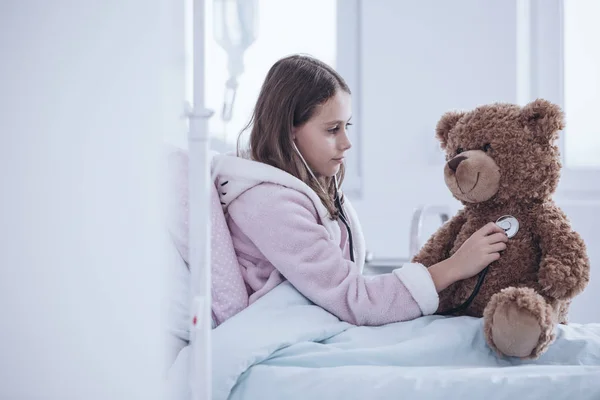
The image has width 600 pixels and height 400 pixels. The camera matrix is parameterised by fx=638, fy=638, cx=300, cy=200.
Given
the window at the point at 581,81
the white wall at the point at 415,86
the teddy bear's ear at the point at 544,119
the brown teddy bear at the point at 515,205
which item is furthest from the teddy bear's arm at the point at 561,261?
the window at the point at 581,81

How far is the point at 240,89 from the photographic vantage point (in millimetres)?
2174

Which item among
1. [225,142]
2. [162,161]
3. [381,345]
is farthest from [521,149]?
[225,142]

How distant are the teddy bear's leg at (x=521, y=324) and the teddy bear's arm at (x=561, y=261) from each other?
49mm

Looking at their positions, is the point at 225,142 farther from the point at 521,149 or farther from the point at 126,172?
the point at 126,172

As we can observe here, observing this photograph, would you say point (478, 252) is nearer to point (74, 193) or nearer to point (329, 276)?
point (329, 276)

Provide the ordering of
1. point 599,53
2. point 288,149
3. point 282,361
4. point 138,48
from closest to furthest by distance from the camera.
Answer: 1. point 138,48
2. point 282,361
3. point 288,149
4. point 599,53

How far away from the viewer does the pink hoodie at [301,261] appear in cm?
97

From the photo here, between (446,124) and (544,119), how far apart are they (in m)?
0.18

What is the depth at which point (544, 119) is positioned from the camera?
0.96 m

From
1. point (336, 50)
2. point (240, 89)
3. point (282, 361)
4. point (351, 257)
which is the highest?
point (336, 50)

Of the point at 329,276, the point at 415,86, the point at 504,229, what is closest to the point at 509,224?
the point at 504,229

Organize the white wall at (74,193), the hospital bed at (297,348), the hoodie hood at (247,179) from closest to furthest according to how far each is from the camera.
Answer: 1. the white wall at (74,193)
2. the hospital bed at (297,348)
3. the hoodie hood at (247,179)

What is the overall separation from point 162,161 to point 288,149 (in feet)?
1.88

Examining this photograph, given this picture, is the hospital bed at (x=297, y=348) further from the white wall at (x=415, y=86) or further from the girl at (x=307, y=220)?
the white wall at (x=415, y=86)
